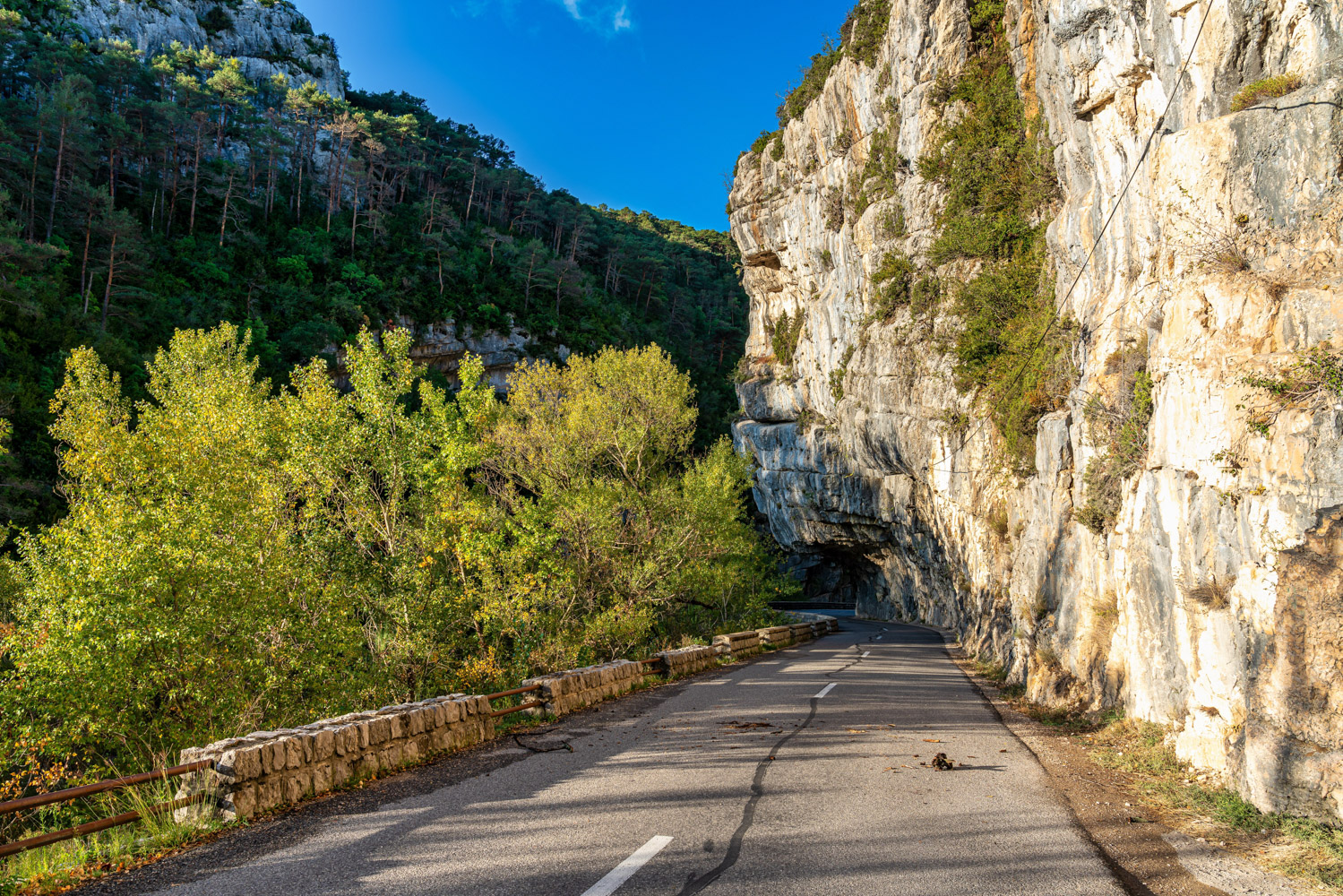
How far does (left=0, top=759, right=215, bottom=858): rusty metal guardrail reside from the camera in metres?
4.46

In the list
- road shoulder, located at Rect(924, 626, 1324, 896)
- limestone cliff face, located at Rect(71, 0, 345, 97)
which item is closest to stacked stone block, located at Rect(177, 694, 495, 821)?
road shoulder, located at Rect(924, 626, 1324, 896)

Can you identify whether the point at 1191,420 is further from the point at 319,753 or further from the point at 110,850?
the point at 110,850

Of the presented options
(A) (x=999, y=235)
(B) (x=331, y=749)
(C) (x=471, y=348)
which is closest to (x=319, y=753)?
Result: (B) (x=331, y=749)

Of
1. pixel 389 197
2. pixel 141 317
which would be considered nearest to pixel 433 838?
pixel 141 317

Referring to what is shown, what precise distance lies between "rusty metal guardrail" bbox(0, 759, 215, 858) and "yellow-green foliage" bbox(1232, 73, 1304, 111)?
470 inches

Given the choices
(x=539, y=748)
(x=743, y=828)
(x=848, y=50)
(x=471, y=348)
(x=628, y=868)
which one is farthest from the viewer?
(x=471, y=348)

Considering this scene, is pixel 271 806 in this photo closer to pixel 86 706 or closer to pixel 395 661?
pixel 86 706

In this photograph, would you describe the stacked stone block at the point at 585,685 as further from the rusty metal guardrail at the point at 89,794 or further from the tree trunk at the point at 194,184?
the tree trunk at the point at 194,184

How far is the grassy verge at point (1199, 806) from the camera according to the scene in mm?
4969

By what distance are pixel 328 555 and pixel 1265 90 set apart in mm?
15386

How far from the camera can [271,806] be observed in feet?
19.6

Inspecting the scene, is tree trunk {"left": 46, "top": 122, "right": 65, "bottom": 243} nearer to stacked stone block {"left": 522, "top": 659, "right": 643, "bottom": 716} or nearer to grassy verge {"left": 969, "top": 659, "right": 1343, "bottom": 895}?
stacked stone block {"left": 522, "top": 659, "right": 643, "bottom": 716}

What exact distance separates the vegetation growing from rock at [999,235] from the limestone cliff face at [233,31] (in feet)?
263

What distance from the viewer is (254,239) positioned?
2232 inches
